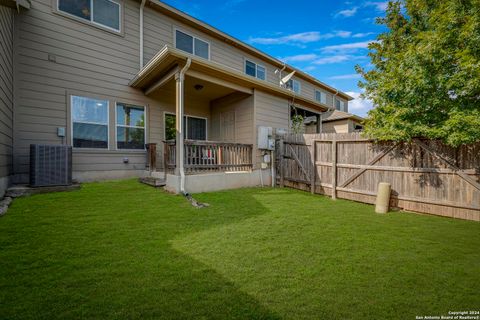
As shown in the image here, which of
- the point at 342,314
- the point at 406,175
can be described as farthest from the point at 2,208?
the point at 406,175

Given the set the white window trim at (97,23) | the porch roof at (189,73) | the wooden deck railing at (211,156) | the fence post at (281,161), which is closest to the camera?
the porch roof at (189,73)

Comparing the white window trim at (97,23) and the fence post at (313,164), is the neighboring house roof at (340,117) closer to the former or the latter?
the fence post at (313,164)

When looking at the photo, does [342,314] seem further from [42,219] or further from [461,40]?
[461,40]

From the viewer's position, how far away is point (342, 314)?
1.71 metres

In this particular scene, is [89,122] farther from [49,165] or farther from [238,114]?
[238,114]

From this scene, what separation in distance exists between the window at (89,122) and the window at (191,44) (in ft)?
12.9

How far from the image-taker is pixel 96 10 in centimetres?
702

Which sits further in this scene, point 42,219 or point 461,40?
point 461,40

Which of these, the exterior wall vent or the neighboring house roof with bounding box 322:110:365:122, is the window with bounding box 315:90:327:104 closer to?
the neighboring house roof with bounding box 322:110:365:122

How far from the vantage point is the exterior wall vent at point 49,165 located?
5113mm

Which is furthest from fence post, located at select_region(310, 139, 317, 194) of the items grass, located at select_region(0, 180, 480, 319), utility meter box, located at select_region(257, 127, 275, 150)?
grass, located at select_region(0, 180, 480, 319)

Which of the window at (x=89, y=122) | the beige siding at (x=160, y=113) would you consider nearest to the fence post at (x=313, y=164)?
the beige siding at (x=160, y=113)

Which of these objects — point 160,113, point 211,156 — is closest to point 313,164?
point 211,156

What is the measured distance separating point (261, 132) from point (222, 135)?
2017 mm
